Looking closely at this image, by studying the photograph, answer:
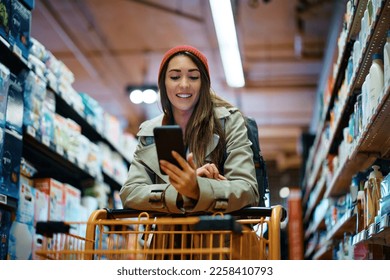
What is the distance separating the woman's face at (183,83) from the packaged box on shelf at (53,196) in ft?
7.36

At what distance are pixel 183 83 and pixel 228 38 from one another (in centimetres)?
449

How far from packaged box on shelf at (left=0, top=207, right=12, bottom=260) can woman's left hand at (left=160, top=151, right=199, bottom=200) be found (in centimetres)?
178

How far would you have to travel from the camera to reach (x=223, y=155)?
2697 millimetres

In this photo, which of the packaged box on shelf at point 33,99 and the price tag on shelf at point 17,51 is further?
the packaged box on shelf at point 33,99

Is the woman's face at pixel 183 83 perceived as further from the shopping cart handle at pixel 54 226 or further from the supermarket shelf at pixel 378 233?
the supermarket shelf at pixel 378 233

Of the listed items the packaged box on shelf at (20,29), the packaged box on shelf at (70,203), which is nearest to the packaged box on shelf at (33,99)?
the packaged box on shelf at (20,29)

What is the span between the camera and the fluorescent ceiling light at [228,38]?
6289 millimetres

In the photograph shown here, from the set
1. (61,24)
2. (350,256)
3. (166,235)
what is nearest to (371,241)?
(350,256)

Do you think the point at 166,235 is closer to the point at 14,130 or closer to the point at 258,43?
the point at 14,130

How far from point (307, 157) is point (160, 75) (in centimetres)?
778

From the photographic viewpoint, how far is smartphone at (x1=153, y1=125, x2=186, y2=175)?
206 cm
